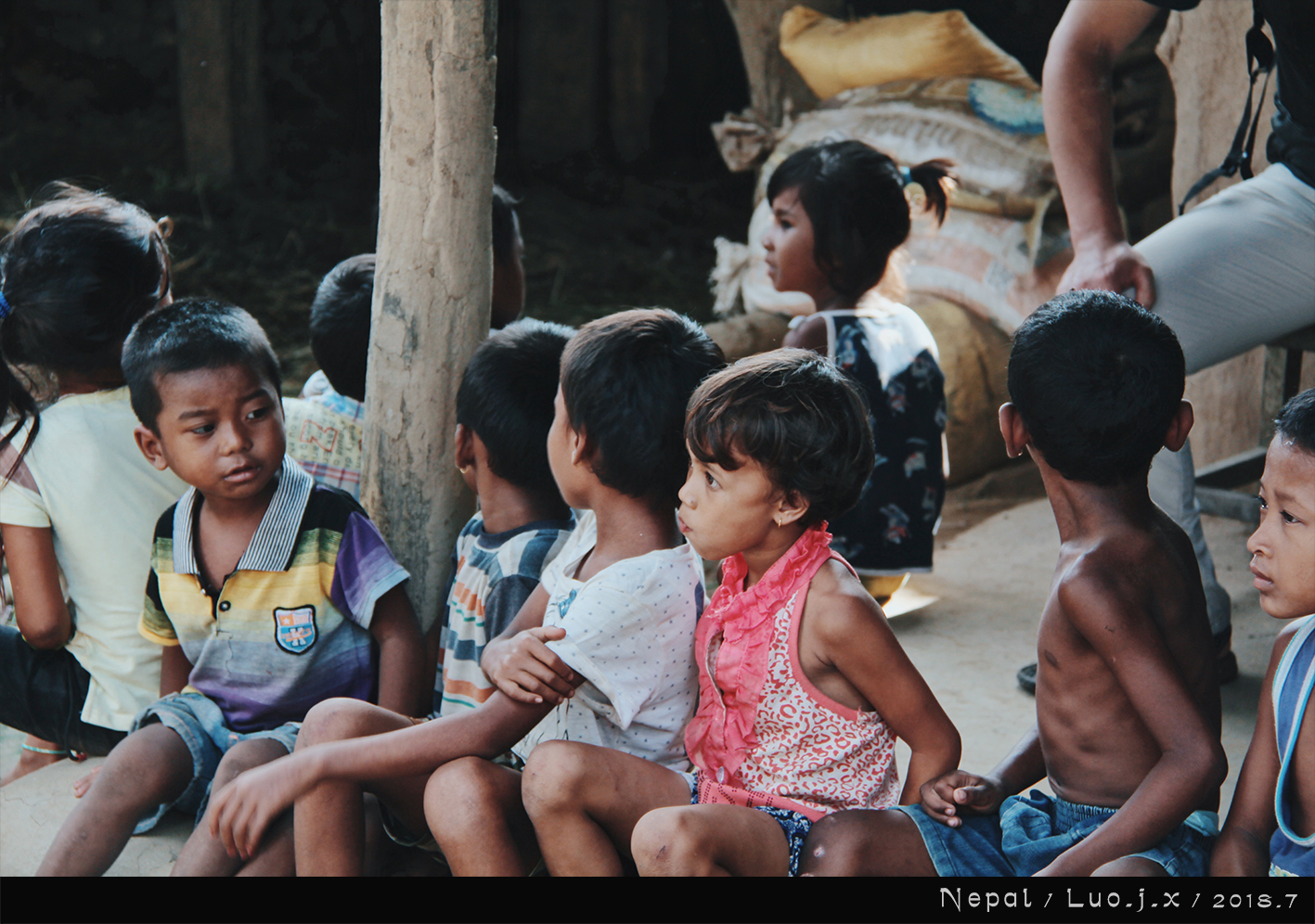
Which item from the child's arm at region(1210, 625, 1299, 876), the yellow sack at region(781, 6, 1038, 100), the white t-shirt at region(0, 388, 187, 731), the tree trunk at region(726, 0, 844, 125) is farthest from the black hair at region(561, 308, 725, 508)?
the tree trunk at region(726, 0, 844, 125)

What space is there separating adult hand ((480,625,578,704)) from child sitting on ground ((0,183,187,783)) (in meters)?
0.94

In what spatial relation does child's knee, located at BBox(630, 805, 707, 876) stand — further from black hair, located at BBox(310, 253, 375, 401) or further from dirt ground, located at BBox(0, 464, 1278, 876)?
black hair, located at BBox(310, 253, 375, 401)

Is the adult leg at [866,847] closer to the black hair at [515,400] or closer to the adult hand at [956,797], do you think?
the adult hand at [956,797]

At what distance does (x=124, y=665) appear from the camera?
224 centimetres

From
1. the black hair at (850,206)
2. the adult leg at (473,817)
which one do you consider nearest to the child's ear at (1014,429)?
the adult leg at (473,817)

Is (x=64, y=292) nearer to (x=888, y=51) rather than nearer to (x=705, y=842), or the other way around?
(x=705, y=842)

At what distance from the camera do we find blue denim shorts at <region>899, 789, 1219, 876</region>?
157 centimetres

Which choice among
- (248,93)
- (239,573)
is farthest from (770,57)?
(239,573)

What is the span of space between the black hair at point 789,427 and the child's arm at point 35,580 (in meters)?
1.27

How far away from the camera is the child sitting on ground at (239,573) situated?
6.59 feet

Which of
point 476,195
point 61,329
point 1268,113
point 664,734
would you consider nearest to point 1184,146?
point 1268,113

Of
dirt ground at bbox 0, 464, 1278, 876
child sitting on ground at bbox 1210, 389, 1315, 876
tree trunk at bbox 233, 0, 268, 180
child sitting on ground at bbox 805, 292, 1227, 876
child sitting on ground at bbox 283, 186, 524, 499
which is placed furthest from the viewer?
A: tree trunk at bbox 233, 0, 268, 180

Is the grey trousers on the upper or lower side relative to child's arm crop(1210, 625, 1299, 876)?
upper

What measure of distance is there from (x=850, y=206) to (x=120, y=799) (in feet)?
7.04
